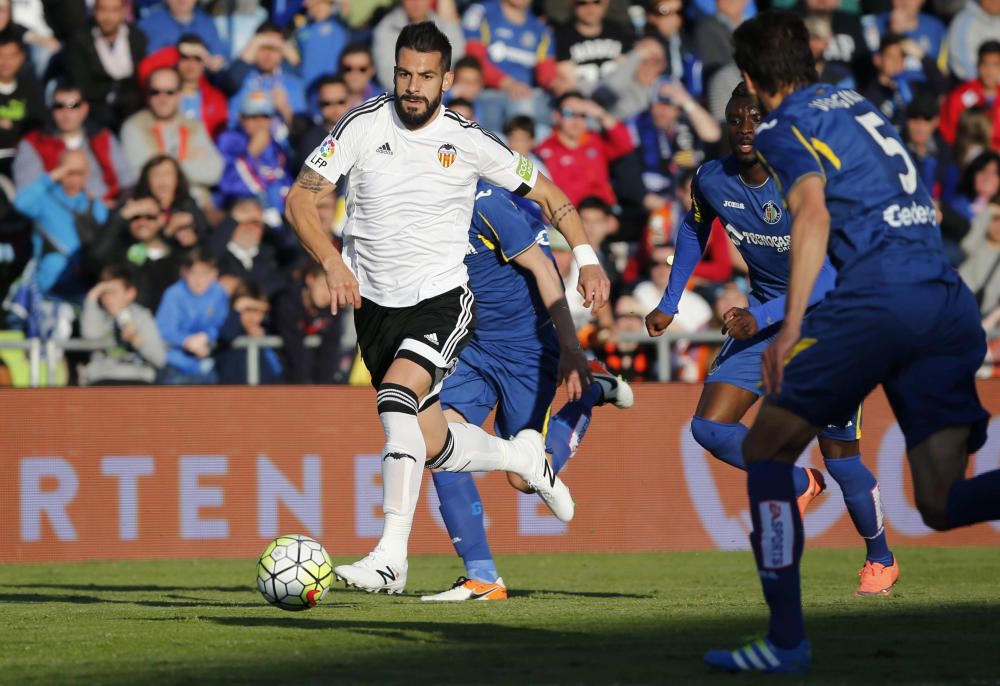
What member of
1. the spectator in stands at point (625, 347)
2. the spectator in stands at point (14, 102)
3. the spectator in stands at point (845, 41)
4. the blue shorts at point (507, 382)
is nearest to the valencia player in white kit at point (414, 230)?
the blue shorts at point (507, 382)

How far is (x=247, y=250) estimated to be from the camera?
1459cm

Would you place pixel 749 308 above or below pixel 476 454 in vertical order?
above

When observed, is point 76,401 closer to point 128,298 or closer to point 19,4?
point 128,298

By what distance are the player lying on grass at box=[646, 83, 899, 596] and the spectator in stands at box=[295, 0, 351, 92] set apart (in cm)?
732

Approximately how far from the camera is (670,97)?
1614 cm

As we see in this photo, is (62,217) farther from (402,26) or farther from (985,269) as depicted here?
(985,269)

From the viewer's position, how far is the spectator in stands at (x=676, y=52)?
16.5 m

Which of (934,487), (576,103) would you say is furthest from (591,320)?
(934,487)

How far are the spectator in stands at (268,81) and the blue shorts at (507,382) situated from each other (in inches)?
245

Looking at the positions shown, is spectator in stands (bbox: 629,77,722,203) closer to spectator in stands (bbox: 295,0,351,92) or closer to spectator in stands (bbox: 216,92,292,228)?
spectator in stands (bbox: 295,0,351,92)

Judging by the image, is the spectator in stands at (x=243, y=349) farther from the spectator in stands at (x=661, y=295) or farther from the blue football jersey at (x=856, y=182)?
the blue football jersey at (x=856, y=182)

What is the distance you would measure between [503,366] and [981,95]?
8883 mm

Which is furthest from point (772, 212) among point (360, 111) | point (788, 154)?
point (788, 154)

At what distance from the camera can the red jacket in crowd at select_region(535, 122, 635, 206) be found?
15.4m
